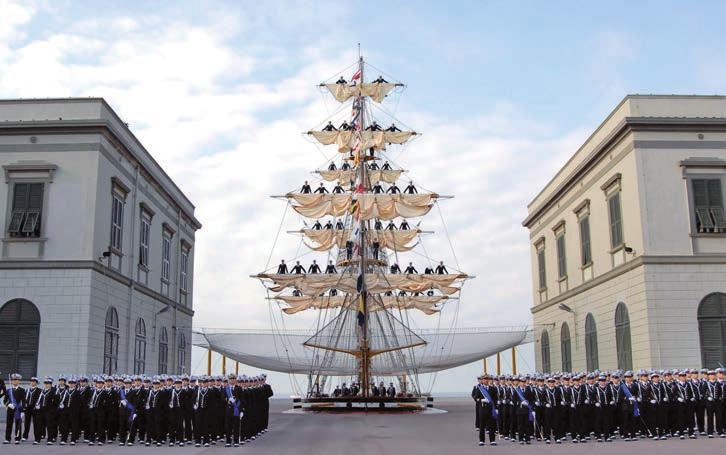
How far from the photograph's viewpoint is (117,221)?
1188 inches

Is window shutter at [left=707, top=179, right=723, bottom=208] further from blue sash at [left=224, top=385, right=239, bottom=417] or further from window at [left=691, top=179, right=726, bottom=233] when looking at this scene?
blue sash at [left=224, top=385, right=239, bottom=417]

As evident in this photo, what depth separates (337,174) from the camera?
164ft

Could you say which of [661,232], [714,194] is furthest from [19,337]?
[714,194]

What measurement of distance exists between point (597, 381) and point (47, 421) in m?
14.2

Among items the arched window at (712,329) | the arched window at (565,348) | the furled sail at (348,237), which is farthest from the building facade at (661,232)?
the furled sail at (348,237)

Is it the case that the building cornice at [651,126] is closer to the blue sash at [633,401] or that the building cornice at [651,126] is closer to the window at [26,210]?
the blue sash at [633,401]

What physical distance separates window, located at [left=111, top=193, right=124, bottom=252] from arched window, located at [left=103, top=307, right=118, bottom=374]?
2543mm

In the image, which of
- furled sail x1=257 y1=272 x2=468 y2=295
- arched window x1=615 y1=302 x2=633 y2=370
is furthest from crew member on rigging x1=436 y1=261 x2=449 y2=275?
arched window x1=615 y1=302 x2=633 y2=370

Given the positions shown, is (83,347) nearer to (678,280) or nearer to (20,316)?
(20,316)

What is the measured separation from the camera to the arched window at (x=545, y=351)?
139ft

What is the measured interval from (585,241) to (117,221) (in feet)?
65.8

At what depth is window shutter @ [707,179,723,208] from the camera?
2795 cm

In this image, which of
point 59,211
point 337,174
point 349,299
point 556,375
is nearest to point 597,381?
point 556,375

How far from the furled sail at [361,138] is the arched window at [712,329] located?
25528 mm
